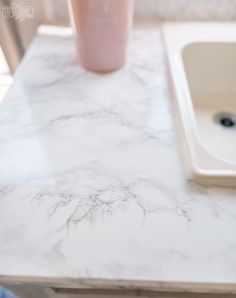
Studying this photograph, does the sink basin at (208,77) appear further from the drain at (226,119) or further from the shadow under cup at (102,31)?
the shadow under cup at (102,31)

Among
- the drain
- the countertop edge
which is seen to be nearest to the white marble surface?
the countertop edge

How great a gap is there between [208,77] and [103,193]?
0.55 m

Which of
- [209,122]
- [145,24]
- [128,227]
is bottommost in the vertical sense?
[209,122]

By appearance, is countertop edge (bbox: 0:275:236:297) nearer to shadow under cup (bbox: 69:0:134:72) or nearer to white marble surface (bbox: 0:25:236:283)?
white marble surface (bbox: 0:25:236:283)

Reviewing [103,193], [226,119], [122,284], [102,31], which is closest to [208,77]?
[226,119]

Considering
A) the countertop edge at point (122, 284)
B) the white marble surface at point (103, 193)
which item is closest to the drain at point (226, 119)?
the white marble surface at point (103, 193)

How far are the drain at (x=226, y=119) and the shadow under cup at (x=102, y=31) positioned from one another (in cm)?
31

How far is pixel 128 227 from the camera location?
396 millimetres

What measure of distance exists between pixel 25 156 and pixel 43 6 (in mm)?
549

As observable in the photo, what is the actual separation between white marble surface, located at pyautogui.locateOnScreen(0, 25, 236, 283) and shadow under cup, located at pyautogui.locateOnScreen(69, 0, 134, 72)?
0.05 metres

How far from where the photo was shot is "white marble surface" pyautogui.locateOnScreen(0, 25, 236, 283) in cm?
36

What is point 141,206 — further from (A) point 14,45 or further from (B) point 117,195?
(A) point 14,45

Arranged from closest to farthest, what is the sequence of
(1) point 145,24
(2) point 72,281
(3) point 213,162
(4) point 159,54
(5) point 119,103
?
(2) point 72,281 → (3) point 213,162 → (5) point 119,103 → (4) point 159,54 → (1) point 145,24

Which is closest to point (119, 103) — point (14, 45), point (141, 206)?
point (141, 206)
